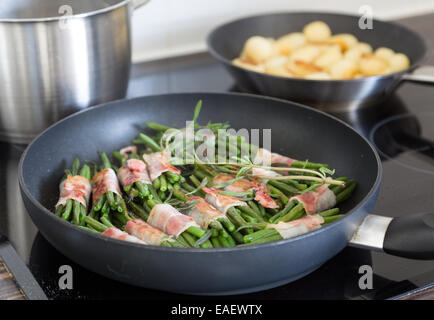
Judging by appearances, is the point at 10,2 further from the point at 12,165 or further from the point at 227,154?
the point at 227,154

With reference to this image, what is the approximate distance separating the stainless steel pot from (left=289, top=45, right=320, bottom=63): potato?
1.32 ft

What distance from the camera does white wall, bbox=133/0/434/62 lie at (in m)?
1.56

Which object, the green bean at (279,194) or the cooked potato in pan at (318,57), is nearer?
the green bean at (279,194)

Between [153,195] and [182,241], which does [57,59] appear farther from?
[182,241]

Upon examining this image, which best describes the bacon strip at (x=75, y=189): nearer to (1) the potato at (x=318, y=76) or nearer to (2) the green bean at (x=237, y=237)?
(2) the green bean at (x=237, y=237)

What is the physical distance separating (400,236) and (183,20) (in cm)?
100

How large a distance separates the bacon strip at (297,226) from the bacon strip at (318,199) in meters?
0.05

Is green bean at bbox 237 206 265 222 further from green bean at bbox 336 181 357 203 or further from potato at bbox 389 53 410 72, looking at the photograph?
potato at bbox 389 53 410 72

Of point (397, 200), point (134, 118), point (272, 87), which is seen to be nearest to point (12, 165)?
point (134, 118)

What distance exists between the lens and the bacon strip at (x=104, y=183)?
0.95 meters

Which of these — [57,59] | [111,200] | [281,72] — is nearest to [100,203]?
[111,200]

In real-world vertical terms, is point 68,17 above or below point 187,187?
above

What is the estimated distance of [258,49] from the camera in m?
1.45

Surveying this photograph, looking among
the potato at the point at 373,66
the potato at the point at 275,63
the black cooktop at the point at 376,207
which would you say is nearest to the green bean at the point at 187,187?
the black cooktop at the point at 376,207
